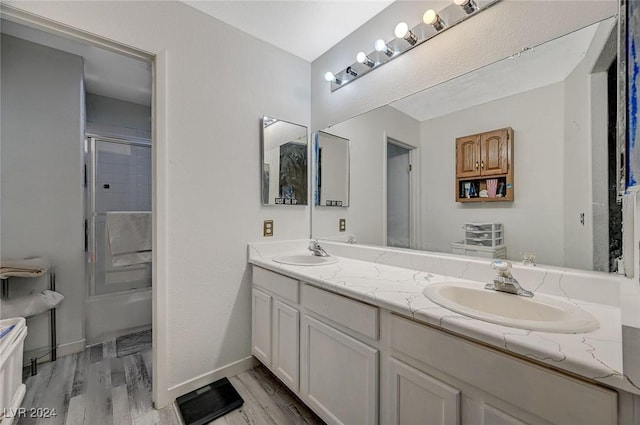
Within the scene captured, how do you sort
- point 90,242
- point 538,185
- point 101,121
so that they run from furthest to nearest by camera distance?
point 101,121 → point 90,242 → point 538,185

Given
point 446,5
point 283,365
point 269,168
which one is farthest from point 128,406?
point 446,5

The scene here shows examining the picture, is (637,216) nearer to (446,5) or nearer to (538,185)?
(538,185)

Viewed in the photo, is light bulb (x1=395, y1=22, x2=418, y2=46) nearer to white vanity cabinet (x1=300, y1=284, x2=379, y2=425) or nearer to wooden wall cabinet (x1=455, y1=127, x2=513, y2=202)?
wooden wall cabinet (x1=455, y1=127, x2=513, y2=202)

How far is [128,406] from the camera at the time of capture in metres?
1.48

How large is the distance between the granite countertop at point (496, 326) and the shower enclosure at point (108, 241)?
2.02 m

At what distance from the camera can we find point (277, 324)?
1.55 m

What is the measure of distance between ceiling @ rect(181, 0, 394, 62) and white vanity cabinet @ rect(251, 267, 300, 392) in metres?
1.67

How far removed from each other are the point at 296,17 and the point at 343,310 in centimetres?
183

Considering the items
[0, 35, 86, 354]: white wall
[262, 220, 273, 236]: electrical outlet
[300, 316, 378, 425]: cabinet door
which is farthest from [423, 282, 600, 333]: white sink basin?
[0, 35, 86, 354]: white wall

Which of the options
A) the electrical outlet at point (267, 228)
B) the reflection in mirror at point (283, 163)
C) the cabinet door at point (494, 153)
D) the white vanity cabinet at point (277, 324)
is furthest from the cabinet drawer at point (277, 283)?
the cabinet door at point (494, 153)

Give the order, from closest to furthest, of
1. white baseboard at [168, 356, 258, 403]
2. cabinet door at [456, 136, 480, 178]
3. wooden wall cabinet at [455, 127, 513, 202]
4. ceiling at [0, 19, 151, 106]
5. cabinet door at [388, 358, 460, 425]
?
cabinet door at [388, 358, 460, 425] → wooden wall cabinet at [455, 127, 513, 202] → cabinet door at [456, 136, 480, 178] → white baseboard at [168, 356, 258, 403] → ceiling at [0, 19, 151, 106]

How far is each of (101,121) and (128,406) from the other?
8.51 feet

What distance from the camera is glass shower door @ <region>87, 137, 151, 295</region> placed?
2.38 meters

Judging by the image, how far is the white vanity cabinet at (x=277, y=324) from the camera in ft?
4.62
